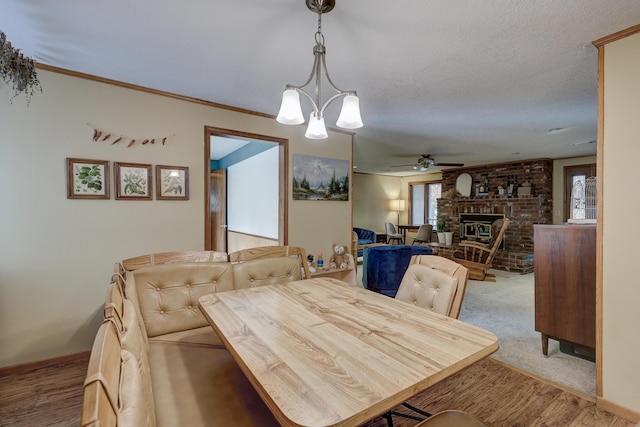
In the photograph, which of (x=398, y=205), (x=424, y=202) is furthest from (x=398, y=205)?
(x=424, y=202)

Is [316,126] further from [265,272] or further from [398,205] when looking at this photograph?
[398,205]

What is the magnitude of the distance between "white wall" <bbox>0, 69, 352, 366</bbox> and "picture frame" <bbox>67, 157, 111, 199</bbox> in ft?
0.17

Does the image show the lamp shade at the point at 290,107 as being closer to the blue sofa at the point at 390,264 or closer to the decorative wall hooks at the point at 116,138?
the decorative wall hooks at the point at 116,138

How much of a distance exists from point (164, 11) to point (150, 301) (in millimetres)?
1704

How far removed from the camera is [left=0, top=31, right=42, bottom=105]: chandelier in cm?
173

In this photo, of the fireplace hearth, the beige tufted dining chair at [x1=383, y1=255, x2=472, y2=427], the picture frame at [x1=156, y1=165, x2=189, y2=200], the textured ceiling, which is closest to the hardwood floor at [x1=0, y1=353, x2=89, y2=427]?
the picture frame at [x1=156, y1=165, x2=189, y2=200]

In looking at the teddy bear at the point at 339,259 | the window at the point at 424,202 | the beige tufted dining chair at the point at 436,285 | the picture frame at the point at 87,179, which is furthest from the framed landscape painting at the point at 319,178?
the window at the point at 424,202

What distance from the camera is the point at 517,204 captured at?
250 inches

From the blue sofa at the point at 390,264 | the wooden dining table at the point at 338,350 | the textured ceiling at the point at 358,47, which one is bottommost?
the blue sofa at the point at 390,264

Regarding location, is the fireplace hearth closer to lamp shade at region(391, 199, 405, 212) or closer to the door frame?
lamp shade at region(391, 199, 405, 212)

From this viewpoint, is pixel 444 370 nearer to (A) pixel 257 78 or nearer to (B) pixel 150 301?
(B) pixel 150 301

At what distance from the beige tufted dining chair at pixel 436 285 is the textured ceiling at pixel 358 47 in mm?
1427

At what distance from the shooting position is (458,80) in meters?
2.47

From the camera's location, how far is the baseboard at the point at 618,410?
1732 millimetres
